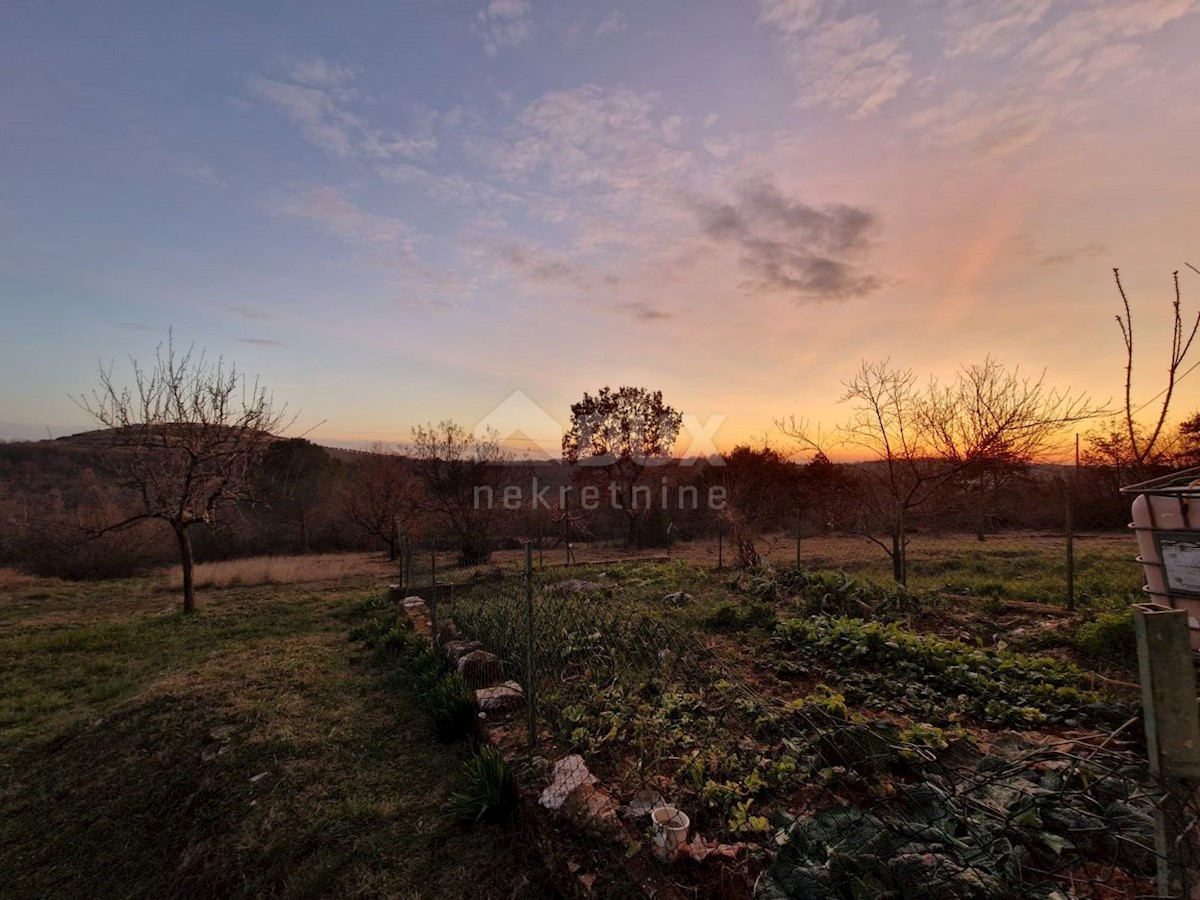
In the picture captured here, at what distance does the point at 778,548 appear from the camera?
16.1 meters

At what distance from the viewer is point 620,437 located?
25.2m

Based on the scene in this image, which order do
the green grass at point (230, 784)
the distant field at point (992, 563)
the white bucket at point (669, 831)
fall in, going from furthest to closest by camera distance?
the distant field at point (992, 563), the green grass at point (230, 784), the white bucket at point (669, 831)

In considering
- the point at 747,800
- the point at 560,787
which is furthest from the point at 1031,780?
the point at 560,787

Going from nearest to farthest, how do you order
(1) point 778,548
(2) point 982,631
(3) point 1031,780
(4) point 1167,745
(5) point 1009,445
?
1. (4) point 1167,745
2. (3) point 1031,780
3. (2) point 982,631
4. (5) point 1009,445
5. (1) point 778,548

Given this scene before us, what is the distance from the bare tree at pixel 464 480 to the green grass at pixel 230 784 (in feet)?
39.1

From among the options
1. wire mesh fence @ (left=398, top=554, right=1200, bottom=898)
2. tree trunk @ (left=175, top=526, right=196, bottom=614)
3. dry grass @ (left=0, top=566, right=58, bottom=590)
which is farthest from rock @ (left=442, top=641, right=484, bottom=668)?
dry grass @ (left=0, top=566, right=58, bottom=590)

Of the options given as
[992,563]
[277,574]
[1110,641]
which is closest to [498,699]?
[1110,641]

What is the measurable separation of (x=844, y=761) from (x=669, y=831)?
0.89 metres

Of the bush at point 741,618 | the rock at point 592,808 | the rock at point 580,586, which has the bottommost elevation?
the rock at point 580,586

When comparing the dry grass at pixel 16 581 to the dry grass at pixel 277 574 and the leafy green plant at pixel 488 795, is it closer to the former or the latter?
the dry grass at pixel 277 574

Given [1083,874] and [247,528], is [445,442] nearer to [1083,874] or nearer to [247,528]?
[247,528]

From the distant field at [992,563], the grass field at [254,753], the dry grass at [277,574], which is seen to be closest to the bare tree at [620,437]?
the distant field at [992,563]

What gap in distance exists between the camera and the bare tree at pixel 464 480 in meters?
19.2

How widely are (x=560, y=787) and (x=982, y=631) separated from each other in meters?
5.13
